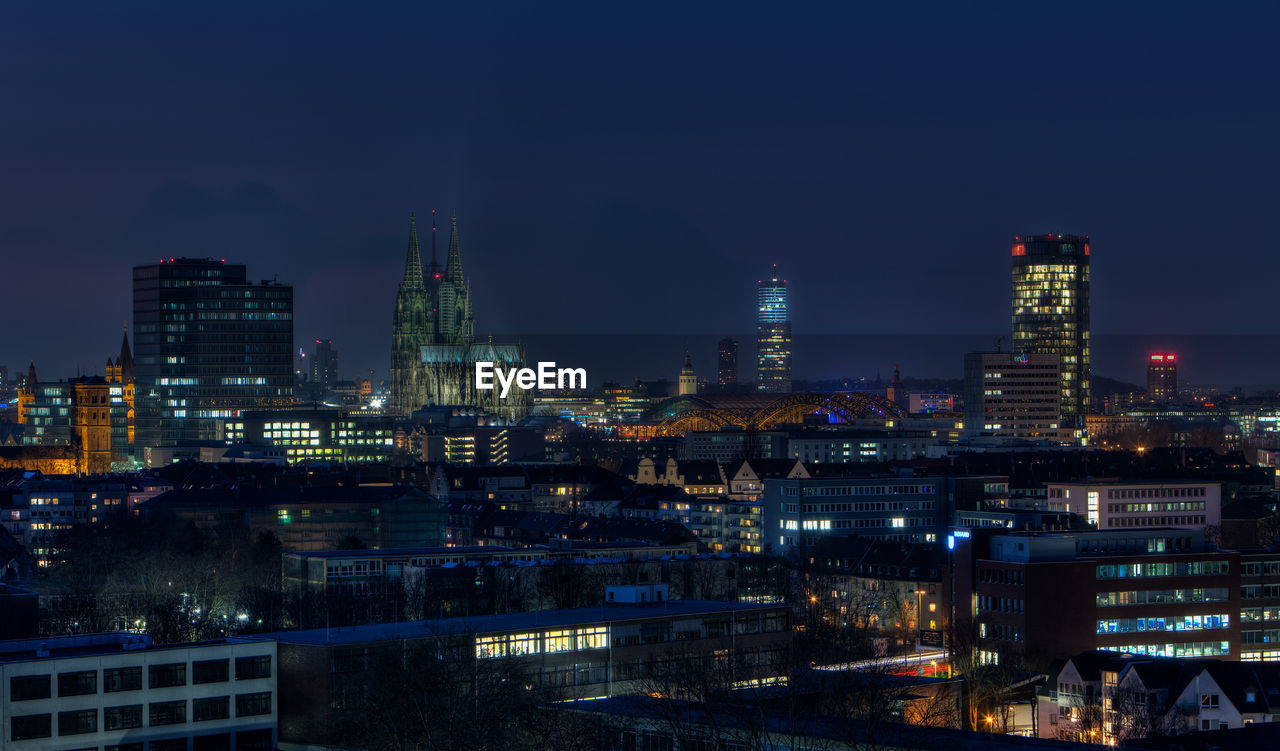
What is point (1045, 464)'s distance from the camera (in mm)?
180375

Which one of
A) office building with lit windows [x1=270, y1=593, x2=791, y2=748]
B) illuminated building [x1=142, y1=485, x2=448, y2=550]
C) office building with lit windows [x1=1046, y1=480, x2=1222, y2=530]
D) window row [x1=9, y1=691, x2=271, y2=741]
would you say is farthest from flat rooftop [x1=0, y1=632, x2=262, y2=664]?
office building with lit windows [x1=1046, y1=480, x2=1222, y2=530]

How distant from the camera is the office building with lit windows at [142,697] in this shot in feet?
186

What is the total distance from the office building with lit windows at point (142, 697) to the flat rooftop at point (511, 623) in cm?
204

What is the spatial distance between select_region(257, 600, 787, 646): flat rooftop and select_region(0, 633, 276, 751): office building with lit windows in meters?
2.04

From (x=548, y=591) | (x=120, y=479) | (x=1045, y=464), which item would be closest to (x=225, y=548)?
(x=548, y=591)

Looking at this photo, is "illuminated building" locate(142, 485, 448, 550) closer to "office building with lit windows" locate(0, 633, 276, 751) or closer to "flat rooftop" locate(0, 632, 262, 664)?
"flat rooftop" locate(0, 632, 262, 664)

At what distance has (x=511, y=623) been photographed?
68500 mm

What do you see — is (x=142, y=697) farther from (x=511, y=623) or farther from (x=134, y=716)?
(x=511, y=623)

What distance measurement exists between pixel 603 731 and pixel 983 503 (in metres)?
90.4

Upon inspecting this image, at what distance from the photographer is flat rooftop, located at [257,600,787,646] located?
63.0m

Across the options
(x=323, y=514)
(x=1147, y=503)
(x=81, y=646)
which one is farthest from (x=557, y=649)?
(x=1147, y=503)

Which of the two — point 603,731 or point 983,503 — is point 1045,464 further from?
point 603,731

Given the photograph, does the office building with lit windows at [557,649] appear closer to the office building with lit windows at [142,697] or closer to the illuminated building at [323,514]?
the office building with lit windows at [142,697]

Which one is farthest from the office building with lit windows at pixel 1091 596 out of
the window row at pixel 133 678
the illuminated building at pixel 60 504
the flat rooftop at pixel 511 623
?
the illuminated building at pixel 60 504
